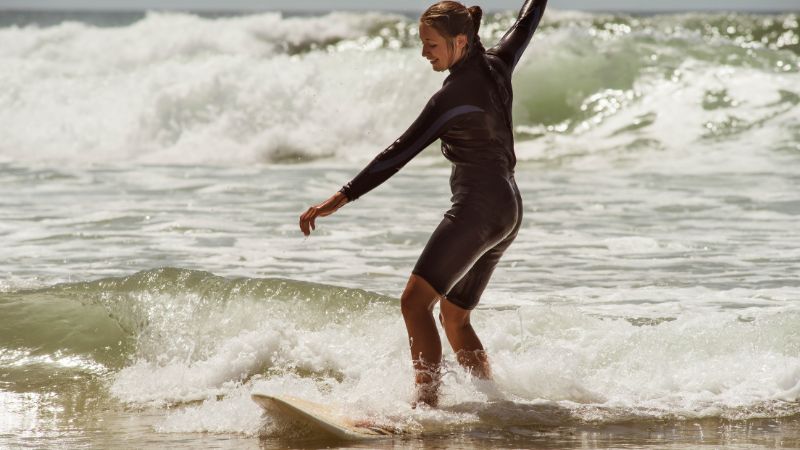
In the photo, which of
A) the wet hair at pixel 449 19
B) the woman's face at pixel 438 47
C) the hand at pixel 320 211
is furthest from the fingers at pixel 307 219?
the wet hair at pixel 449 19

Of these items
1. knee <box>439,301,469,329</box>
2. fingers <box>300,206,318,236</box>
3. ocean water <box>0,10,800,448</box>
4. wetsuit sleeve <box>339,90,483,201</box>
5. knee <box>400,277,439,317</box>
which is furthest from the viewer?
ocean water <box>0,10,800,448</box>

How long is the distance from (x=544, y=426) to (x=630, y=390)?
75 cm

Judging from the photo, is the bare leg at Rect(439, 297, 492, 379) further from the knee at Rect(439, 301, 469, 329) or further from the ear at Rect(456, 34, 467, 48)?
the ear at Rect(456, 34, 467, 48)

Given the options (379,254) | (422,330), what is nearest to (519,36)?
(422,330)

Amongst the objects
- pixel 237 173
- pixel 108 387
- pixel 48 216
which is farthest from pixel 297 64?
pixel 108 387

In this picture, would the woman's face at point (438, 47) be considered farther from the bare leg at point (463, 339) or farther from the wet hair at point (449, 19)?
the bare leg at point (463, 339)

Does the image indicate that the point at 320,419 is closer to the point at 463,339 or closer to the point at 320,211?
the point at 463,339

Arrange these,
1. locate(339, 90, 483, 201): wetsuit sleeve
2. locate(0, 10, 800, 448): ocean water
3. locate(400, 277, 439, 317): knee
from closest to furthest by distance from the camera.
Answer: locate(339, 90, 483, 201): wetsuit sleeve → locate(400, 277, 439, 317): knee → locate(0, 10, 800, 448): ocean water

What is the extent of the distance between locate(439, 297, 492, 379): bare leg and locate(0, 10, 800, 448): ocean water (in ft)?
0.31

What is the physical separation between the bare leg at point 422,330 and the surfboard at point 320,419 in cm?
29

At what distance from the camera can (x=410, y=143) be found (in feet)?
16.2

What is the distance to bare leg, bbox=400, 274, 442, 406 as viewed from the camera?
16.6 ft

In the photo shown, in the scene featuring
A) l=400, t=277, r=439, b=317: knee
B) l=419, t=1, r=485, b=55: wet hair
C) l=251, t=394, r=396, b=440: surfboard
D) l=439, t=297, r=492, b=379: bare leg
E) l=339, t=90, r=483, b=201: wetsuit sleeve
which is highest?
l=419, t=1, r=485, b=55: wet hair

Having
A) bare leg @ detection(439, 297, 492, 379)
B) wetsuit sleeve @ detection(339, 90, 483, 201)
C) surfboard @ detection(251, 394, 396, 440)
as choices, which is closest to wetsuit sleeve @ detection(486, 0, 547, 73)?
wetsuit sleeve @ detection(339, 90, 483, 201)
